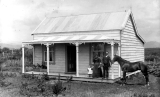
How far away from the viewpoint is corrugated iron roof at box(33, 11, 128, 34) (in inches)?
690

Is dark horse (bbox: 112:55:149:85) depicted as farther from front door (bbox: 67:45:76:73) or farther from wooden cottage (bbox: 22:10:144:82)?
front door (bbox: 67:45:76:73)

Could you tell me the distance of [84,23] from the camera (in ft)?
62.2

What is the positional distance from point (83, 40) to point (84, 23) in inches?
138

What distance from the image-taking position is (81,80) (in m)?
16.0

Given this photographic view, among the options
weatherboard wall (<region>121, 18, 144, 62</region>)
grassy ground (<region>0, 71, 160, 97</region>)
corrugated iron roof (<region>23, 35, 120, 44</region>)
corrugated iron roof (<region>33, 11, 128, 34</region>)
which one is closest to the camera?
grassy ground (<region>0, 71, 160, 97</region>)

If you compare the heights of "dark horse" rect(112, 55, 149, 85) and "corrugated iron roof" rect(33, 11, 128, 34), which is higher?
"corrugated iron roof" rect(33, 11, 128, 34)

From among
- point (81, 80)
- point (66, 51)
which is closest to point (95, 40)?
point (81, 80)

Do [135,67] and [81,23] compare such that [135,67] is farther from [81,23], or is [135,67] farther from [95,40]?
[81,23]

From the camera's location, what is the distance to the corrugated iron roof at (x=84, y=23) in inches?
690

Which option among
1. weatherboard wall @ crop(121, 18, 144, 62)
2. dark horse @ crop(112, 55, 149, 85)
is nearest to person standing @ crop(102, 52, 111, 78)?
dark horse @ crop(112, 55, 149, 85)

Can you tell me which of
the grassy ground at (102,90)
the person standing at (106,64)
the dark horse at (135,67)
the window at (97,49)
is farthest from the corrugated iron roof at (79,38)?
the grassy ground at (102,90)

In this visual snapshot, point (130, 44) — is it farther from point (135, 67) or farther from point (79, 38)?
point (135, 67)

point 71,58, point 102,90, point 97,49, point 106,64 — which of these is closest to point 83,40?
point 97,49

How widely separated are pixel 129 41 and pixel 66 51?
5.06 meters
